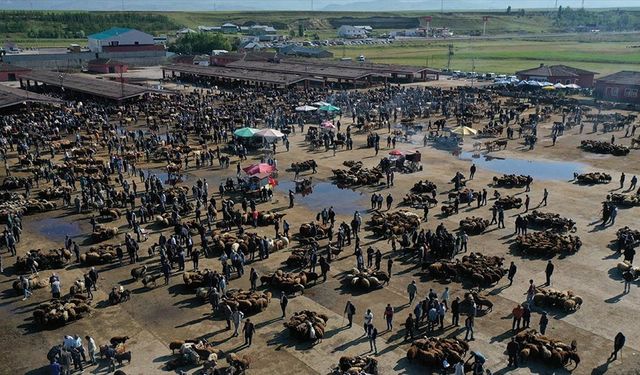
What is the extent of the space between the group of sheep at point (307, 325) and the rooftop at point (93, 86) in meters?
56.2

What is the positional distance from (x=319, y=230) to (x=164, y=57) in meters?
116

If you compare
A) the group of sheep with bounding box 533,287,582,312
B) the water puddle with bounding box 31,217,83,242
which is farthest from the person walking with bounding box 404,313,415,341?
the water puddle with bounding box 31,217,83,242

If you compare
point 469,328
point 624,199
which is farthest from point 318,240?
point 624,199

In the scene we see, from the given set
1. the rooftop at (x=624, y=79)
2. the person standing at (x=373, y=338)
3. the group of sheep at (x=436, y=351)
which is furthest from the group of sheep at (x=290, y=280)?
the rooftop at (x=624, y=79)

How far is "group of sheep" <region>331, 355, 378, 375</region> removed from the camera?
751 inches

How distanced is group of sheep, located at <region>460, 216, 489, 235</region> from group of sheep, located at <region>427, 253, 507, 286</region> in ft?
14.0

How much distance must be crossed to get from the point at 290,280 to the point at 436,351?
7922 millimetres

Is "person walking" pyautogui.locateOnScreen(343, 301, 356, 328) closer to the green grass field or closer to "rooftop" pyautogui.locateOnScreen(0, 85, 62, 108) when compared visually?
"rooftop" pyautogui.locateOnScreen(0, 85, 62, 108)

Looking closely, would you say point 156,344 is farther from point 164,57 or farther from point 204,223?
point 164,57

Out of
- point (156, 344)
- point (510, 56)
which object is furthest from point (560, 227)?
point (510, 56)

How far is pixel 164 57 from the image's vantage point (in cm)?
13675

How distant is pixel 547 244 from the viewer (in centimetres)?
2895

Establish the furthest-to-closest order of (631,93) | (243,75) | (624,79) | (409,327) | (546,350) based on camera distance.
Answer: (243,75) → (624,79) → (631,93) → (409,327) → (546,350)

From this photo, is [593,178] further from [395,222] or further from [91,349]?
[91,349]
